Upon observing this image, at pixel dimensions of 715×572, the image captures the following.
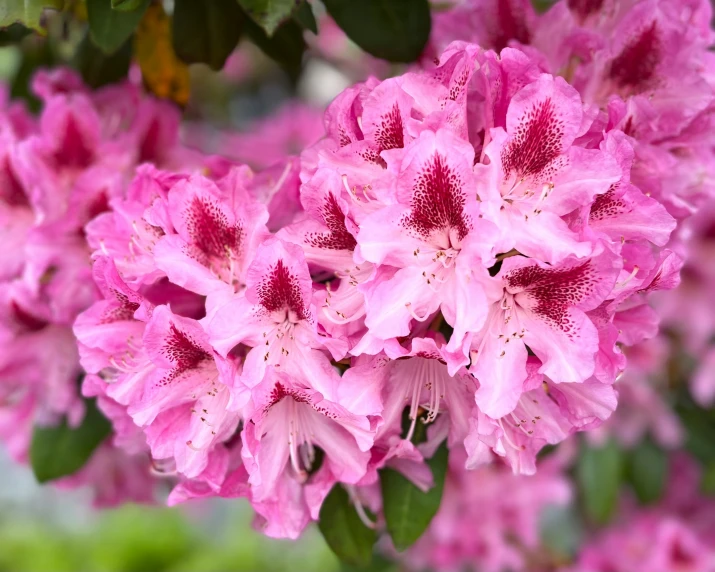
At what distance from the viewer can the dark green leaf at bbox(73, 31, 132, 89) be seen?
35.0 inches

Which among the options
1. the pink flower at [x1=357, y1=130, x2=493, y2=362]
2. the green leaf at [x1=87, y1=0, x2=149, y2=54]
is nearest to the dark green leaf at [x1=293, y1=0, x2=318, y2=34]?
the green leaf at [x1=87, y1=0, x2=149, y2=54]

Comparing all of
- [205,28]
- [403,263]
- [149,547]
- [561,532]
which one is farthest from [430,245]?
[149,547]

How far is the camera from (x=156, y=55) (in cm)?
89

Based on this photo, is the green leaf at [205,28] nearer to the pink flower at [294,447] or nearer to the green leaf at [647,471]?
the pink flower at [294,447]

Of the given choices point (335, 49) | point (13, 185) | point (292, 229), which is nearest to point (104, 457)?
point (13, 185)

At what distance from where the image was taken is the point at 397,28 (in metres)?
0.72

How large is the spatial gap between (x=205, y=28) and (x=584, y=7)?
1.13ft

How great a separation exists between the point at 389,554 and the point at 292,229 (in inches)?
36.1

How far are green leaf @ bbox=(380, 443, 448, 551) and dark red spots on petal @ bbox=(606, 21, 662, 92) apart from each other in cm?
35

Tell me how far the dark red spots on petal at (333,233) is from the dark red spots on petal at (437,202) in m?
0.05

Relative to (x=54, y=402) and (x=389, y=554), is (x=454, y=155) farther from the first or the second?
(x=389, y=554)

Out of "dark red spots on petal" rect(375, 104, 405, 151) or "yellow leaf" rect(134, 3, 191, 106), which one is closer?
"dark red spots on petal" rect(375, 104, 405, 151)

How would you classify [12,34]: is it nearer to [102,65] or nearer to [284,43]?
[102,65]

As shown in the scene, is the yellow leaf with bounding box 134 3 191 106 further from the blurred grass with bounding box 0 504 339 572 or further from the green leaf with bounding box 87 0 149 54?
the blurred grass with bounding box 0 504 339 572
